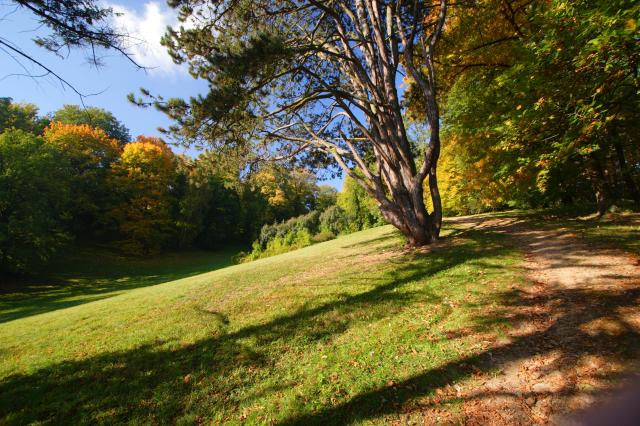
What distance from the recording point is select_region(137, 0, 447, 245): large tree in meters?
6.29

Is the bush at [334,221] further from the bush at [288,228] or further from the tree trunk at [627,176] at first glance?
the tree trunk at [627,176]

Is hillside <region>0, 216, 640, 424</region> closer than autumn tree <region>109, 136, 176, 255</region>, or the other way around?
hillside <region>0, 216, 640, 424</region>

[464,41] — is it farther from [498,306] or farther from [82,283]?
[82,283]

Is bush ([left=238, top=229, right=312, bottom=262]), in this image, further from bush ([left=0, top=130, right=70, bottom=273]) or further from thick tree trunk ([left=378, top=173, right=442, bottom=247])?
thick tree trunk ([left=378, top=173, right=442, bottom=247])

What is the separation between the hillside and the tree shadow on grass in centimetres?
910

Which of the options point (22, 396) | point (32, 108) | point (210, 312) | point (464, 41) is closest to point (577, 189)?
point (464, 41)

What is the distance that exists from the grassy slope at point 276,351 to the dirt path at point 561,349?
36 cm

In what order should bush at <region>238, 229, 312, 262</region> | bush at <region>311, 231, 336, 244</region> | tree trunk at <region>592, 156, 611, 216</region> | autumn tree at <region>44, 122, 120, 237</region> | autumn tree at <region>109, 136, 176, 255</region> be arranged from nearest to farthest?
tree trunk at <region>592, 156, 611, 216</region> < bush at <region>238, 229, 312, 262</region> < bush at <region>311, 231, 336, 244</region> < autumn tree at <region>44, 122, 120, 237</region> < autumn tree at <region>109, 136, 176, 255</region>

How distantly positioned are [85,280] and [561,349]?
29.3 metres

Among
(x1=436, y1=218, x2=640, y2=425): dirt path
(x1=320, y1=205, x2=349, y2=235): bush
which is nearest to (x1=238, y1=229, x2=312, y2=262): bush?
(x1=320, y1=205, x2=349, y2=235): bush

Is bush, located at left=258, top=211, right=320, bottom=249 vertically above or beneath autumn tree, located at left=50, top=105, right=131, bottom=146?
beneath

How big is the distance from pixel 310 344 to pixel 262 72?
6336 millimetres

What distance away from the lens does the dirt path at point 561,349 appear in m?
2.75

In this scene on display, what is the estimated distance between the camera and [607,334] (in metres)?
3.45
